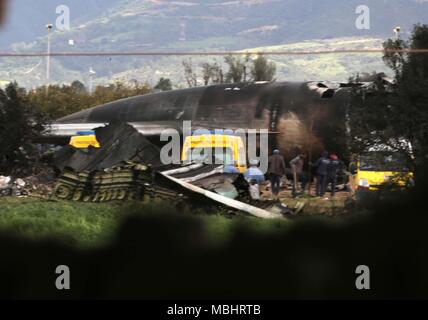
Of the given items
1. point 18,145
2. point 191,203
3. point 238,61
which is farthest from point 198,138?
point 238,61

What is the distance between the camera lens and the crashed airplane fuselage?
115 ft

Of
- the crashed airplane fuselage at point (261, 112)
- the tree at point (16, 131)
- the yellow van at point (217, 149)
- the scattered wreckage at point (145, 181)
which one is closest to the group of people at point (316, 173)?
the yellow van at point (217, 149)

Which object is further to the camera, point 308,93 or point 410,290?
point 308,93

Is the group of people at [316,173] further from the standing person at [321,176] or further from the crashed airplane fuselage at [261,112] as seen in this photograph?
the crashed airplane fuselage at [261,112]

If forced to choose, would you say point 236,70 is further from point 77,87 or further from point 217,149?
point 217,149

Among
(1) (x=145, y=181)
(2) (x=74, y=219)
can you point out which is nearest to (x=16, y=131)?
(1) (x=145, y=181)

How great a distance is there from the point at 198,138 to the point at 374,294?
25145mm

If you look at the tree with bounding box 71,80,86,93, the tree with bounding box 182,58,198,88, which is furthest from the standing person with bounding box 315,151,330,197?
the tree with bounding box 182,58,198,88

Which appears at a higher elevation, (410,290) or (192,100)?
(192,100)

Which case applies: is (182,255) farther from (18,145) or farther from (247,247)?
(18,145)

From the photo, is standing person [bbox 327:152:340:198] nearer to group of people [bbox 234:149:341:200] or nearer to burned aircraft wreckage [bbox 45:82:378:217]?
group of people [bbox 234:149:341:200]

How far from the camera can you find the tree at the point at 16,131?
28953 millimetres

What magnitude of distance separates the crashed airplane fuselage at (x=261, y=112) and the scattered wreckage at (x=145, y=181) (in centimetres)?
501

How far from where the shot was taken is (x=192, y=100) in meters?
38.8
